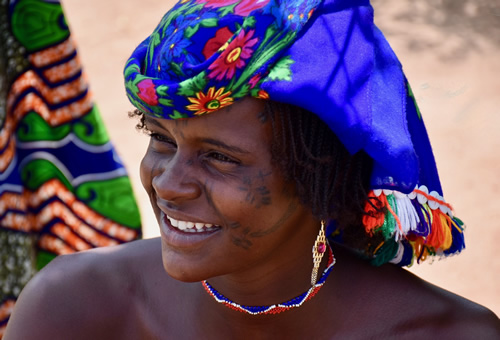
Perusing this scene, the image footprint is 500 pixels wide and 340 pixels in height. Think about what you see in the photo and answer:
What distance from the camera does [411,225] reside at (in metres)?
2.04

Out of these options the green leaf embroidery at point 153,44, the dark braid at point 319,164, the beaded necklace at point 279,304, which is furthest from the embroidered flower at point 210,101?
the beaded necklace at point 279,304

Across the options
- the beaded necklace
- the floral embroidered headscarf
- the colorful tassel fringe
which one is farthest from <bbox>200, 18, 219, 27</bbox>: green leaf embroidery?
the beaded necklace

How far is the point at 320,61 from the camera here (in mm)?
1806

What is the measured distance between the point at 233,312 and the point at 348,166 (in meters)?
0.60

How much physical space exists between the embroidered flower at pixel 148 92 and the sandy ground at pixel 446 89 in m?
2.69

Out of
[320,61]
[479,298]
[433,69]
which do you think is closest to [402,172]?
[320,61]

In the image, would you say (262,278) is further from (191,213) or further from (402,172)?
(402,172)

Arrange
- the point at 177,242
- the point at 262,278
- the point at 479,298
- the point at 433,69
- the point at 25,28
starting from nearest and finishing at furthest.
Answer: the point at 177,242
the point at 262,278
the point at 25,28
the point at 479,298
the point at 433,69

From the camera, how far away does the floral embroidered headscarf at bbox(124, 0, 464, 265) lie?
1.77 metres

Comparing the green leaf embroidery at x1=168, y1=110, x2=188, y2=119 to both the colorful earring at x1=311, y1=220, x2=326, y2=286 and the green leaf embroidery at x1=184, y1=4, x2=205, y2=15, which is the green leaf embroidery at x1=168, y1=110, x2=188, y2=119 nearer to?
the green leaf embroidery at x1=184, y1=4, x2=205, y2=15

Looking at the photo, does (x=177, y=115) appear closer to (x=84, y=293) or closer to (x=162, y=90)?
(x=162, y=90)

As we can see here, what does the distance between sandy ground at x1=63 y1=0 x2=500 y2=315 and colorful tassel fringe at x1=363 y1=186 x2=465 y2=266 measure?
185 centimetres

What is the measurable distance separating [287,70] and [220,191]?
0.34 m

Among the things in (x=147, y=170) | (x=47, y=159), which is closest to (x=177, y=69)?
(x=147, y=170)
